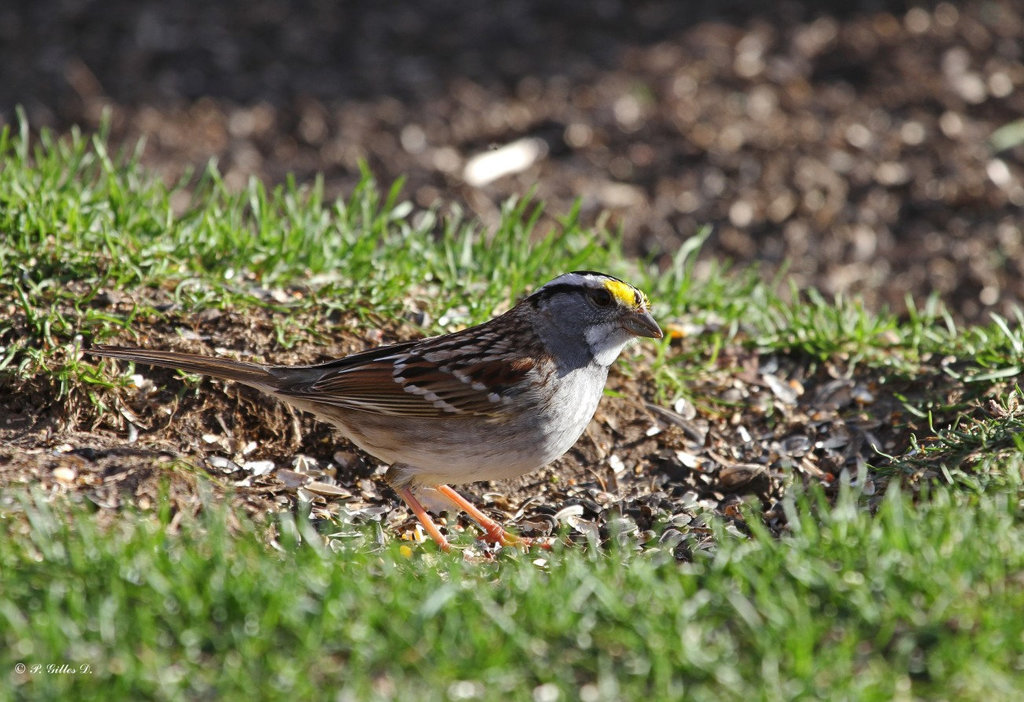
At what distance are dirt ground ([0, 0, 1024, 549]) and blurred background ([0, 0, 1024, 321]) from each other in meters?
0.02

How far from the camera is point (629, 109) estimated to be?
352 inches

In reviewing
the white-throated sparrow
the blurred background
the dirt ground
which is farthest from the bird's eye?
the blurred background

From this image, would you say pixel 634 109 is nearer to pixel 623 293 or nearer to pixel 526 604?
pixel 623 293

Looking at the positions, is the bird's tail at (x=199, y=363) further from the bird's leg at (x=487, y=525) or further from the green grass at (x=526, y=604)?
the bird's leg at (x=487, y=525)

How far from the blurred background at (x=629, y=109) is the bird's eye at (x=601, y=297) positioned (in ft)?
10.3

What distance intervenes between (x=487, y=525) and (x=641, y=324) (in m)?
1.00

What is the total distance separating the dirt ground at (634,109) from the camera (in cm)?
782

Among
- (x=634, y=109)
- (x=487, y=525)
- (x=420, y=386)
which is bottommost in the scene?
(x=634, y=109)

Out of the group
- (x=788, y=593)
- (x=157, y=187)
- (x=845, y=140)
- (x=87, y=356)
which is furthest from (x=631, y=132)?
(x=788, y=593)

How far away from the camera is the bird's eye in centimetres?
443

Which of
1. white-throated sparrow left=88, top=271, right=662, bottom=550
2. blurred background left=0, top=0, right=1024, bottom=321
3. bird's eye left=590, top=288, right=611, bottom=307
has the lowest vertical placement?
blurred background left=0, top=0, right=1024, bottom=321

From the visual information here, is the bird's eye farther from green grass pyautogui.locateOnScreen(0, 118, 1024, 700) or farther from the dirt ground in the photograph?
the dirt ground

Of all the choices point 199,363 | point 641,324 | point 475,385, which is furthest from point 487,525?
point 199,363

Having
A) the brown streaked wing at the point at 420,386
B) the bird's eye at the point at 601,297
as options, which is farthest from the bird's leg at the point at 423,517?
the bird's eye at the point at 601,297
